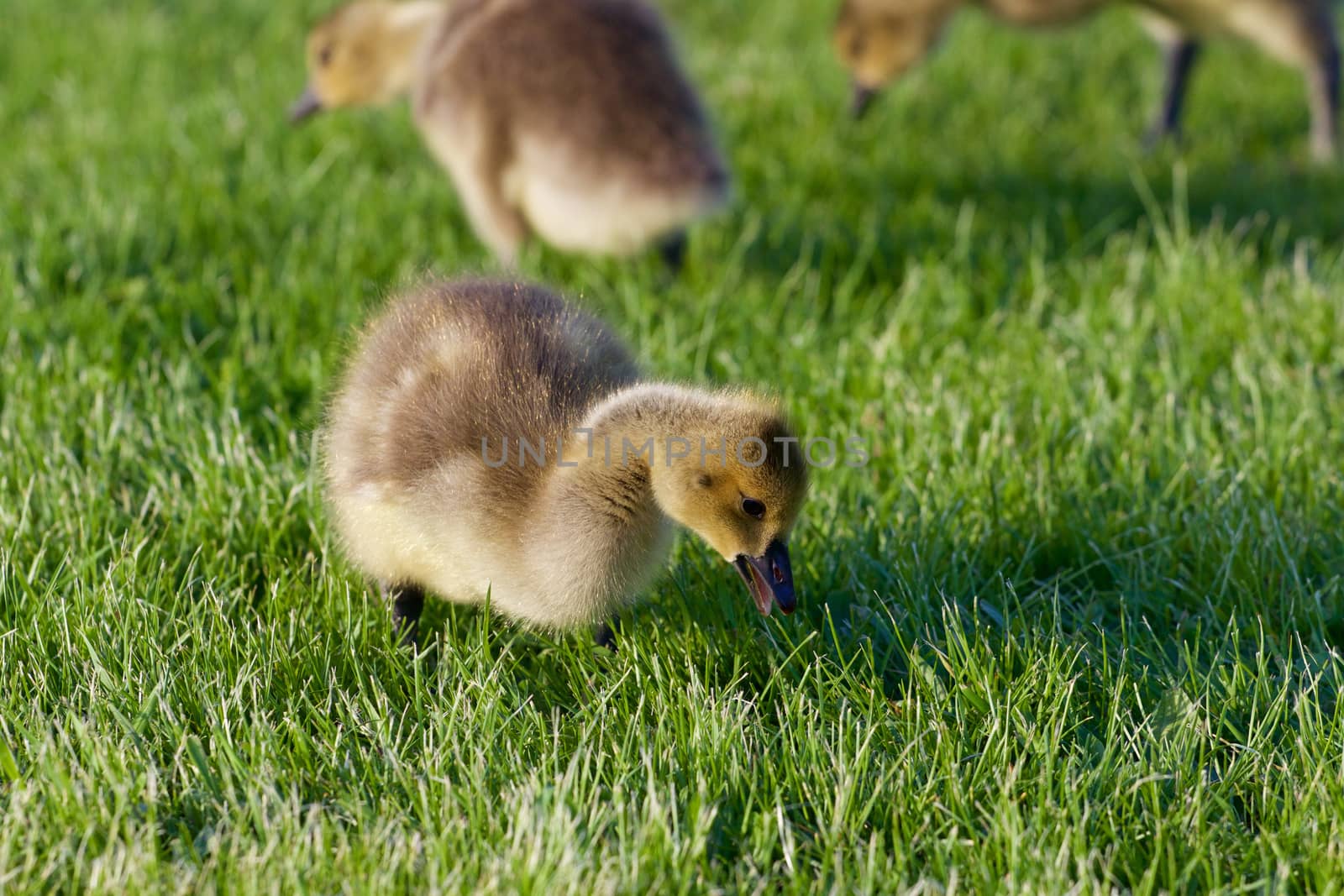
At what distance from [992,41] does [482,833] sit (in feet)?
18.8

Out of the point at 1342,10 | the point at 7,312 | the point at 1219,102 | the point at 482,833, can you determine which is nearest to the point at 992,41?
the point at 1219,102

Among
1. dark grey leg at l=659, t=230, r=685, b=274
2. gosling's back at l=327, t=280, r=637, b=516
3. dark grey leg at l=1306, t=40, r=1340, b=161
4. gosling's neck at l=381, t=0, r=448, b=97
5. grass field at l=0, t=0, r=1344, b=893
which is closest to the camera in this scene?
grass field at l=0, t=0, r=1344, b=893

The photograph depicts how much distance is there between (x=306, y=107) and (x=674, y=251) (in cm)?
169

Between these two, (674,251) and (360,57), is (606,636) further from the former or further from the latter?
(360,57)

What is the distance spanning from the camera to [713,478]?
2.18 m

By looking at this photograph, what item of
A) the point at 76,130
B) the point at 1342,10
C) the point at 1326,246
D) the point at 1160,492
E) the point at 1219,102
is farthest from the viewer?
the point at 1342,10

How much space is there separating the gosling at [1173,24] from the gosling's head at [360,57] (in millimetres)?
1873

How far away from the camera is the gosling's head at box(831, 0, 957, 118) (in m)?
5.68

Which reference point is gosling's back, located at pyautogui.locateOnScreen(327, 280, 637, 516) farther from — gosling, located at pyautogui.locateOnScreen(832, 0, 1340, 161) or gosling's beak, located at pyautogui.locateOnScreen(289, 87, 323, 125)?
gosling, located at pyautogui.locateOnScreen(832, 0, 1340, 161)

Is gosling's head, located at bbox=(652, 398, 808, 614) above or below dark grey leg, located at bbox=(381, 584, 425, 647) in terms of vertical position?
above

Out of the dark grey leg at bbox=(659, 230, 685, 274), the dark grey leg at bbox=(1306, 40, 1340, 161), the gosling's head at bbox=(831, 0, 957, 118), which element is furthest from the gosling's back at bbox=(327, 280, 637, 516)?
the dark grey leg at bbox=(1306, 40, 1340, 161)

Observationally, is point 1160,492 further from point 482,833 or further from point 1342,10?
point 1342,10

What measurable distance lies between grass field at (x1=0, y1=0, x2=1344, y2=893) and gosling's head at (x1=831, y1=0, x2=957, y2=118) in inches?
27.6

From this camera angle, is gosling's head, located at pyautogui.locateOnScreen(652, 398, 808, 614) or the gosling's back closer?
gosling's head, located at pyautogui.locateOnScreen(652, 398, 808, 614)
